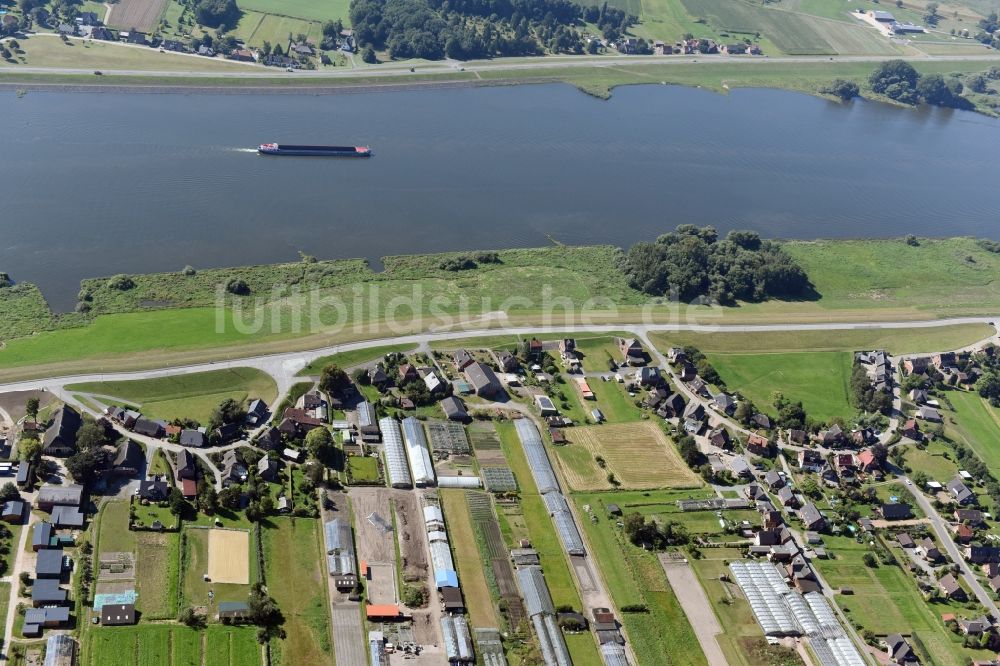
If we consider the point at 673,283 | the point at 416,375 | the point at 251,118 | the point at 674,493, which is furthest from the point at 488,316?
the point at 251,118

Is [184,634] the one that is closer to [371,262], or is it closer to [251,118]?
[371,262]

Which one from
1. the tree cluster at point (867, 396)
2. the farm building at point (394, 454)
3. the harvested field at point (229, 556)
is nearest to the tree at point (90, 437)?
the harvested field at point (229, 556)

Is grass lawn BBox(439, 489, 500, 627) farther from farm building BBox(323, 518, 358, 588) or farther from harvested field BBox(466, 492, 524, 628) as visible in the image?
farm building BBox(323, 518, 358, 588)

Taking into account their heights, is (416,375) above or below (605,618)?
above

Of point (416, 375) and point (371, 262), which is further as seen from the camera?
point (371, 262)

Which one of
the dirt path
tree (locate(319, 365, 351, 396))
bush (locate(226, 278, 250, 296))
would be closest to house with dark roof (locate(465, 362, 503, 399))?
tree (locate(319, 365, 351, 396))
